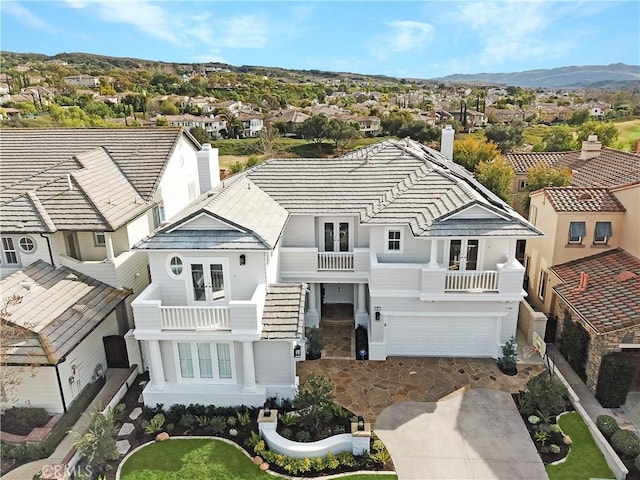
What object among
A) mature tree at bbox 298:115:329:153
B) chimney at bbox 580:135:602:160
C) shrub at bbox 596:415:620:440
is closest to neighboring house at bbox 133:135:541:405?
shrub at bbox 596:415:620:440

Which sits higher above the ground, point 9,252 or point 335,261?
point 9,252

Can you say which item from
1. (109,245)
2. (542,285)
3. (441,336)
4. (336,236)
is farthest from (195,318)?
(542,285)

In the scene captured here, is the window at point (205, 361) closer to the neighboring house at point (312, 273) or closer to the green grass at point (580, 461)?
the neighboring house at point (312, 273)

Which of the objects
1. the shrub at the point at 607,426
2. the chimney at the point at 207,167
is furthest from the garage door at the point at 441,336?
the chimney at the point at 207,167

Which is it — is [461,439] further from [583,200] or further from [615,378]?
[583,200]

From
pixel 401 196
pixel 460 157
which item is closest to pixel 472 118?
pixel 460 157

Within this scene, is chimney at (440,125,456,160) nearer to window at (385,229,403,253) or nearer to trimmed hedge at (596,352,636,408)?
window at (385,229,403,253)
